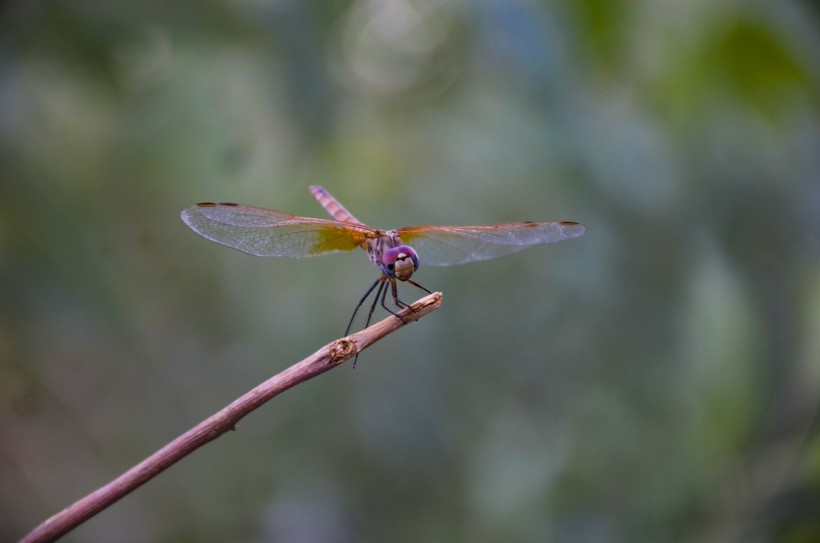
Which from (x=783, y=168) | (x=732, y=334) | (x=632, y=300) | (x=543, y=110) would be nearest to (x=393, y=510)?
(x=632, y=300)

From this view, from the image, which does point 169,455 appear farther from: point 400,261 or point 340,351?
point 400,261

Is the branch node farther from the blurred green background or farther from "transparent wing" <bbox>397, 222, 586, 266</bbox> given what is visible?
the blurred green background

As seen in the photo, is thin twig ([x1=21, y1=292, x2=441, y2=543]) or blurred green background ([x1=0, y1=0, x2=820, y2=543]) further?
blurred green background ([x1=0, y1=0, x2=820, y2=543])

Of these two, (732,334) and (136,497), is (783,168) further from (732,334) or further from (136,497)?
(136,497)

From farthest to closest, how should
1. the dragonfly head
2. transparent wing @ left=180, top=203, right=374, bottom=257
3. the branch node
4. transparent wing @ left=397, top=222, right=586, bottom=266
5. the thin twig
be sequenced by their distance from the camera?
transparent wing @ left=397, top=222, right=586, bottom=266 < the dragonfly head < transparent wing @ left=180, top=203, right=374, bottom=257 < the branch node < the thin twig

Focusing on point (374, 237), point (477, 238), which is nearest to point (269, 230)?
point (374, 237)

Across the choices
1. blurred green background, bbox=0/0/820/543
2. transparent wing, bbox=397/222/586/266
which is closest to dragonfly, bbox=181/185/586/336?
transparent wing, bbox=397/222/586/266
